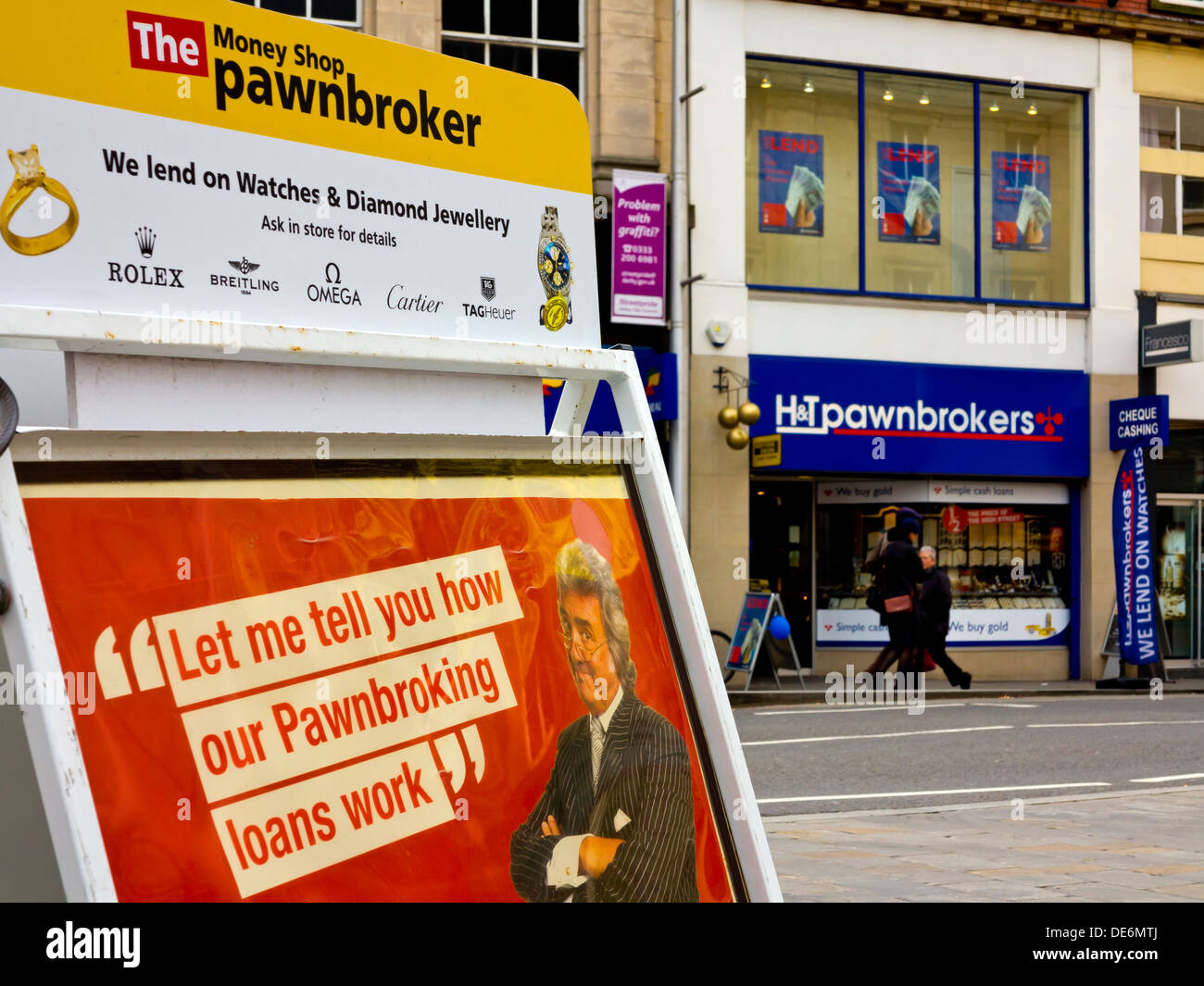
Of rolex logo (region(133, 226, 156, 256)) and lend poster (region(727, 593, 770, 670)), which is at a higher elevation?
rolex logo (region(133, 226, 156, 256))

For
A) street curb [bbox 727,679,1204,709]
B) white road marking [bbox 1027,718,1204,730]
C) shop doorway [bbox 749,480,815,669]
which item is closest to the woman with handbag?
street curb [bbox 727,679,1204,709]

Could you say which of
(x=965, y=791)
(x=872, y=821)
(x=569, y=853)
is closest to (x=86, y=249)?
(x=569, y=853)

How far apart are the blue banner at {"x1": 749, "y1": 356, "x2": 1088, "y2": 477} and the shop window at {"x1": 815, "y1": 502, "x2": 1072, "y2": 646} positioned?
68cm

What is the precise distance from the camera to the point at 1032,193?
2116cm

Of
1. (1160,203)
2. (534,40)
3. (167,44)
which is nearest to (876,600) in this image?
(534,40)

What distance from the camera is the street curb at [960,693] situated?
16.1 meters

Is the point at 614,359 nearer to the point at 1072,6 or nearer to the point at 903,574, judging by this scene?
the point at 903,574

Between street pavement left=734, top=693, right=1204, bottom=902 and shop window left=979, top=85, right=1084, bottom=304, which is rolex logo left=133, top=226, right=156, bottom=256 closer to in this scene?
street pavement left=734, top=693, right=1204, bottom=902

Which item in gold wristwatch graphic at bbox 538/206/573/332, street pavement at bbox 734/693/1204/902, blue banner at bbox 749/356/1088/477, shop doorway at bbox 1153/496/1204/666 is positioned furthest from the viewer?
shop doorway at bbox 1153/496/1204/666

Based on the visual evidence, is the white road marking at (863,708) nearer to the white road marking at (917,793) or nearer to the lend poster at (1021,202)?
the white road marking at (917,793)

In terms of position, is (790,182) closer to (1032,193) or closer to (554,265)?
(1032,193)

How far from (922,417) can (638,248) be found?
15.1 feet

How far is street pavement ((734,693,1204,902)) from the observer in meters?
6.24
